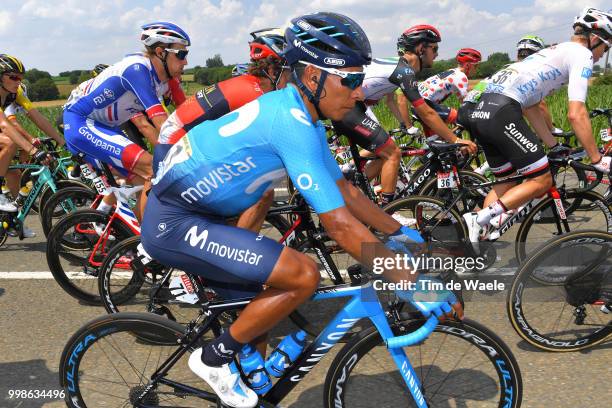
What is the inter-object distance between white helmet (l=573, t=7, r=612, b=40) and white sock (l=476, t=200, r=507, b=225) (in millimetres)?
1602

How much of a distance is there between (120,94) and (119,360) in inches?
115

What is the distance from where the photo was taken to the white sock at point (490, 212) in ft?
15.3

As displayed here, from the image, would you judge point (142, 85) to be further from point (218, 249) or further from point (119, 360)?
point (218, 249)

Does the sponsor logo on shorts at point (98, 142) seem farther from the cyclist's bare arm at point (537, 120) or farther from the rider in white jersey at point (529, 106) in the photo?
the cyclist's bare arm at point (537, 120)

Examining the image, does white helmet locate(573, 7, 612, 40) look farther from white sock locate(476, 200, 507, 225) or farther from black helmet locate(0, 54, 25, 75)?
black helmet locate(0, 54, 25, 75)

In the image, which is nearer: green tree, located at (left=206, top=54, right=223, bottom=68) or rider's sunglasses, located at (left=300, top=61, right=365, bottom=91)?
rider's sunglasses, located at (left=300, top=61, right=365, bottom=91)

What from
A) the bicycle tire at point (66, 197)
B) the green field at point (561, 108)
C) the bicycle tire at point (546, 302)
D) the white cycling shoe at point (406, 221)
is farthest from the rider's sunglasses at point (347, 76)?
the green field at point (561, 108)

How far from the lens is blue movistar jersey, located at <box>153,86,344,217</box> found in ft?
7.59

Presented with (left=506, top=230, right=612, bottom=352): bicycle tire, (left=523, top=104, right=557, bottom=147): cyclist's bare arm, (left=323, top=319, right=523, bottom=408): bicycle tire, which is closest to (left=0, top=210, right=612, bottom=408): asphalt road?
(left=506, top=230, right=612, bottom=352): bicycle tire

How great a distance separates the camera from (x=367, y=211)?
9.44ft

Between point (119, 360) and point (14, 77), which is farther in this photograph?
point (14, 77)

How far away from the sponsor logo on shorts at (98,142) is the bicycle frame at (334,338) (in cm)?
273

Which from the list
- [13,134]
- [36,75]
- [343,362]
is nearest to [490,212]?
[343,362]

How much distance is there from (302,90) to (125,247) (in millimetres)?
2198
